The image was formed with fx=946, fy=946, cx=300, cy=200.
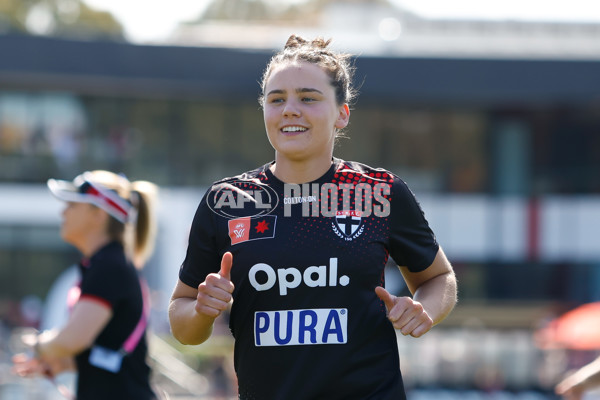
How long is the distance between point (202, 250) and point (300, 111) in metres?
0.57

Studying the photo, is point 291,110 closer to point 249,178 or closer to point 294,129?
point 294,129

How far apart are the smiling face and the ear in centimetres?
8

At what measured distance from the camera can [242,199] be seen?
10.4ft

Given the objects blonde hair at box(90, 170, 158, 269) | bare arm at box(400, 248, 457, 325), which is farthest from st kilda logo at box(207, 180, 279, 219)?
blonde hair at box(90, 170, 158, 269)

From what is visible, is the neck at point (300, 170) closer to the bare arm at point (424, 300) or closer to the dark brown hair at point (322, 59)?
→ the dark brown hair at point (322, 59)

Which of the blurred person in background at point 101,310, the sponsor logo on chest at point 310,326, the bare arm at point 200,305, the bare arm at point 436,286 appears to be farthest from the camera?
the blurred person in background at point 101,310

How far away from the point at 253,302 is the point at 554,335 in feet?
42.7

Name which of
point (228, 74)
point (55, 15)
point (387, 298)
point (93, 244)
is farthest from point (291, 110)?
point (55, 15)

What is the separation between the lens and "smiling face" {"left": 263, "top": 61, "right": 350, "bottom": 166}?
3.14 metres

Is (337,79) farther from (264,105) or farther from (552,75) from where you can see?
(552,75)

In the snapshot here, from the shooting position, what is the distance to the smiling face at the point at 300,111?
10.3 feet

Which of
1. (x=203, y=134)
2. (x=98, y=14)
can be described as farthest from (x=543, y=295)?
(x=98, y=14)

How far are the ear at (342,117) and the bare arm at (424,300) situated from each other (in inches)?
21.8

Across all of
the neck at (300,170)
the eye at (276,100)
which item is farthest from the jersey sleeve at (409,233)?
the eye at (276,100)
